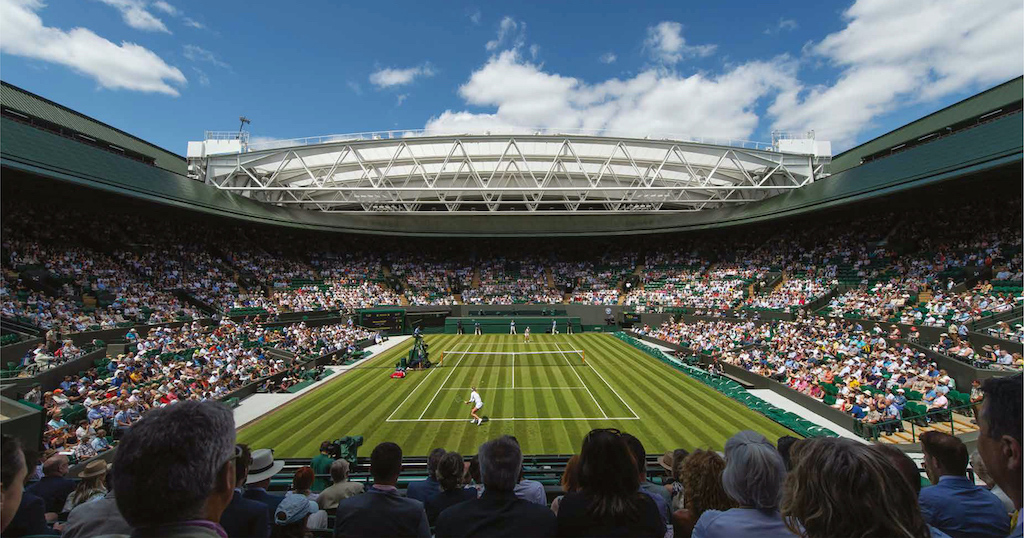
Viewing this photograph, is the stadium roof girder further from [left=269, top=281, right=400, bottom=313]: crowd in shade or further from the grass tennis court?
the grass tennis court

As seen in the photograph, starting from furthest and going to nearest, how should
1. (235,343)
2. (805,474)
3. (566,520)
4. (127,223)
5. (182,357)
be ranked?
(127,223)
(235,343)
(182,357)
(566,520)
(805,474)

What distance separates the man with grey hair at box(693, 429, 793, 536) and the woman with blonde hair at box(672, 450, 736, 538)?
78 cm

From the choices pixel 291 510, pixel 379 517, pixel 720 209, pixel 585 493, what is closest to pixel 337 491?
pixel 291 510

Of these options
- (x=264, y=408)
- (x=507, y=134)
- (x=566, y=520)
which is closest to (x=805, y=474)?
(x=566, y=520)

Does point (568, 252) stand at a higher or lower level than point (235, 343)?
higher

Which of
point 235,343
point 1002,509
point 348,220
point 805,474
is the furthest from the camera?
point 348,220

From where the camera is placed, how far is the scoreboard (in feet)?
114

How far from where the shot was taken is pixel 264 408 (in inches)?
621

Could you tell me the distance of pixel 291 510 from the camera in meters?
3.71

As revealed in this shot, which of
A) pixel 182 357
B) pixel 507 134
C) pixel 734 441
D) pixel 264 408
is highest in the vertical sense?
pixel 507 134

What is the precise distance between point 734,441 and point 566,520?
46.0 inches

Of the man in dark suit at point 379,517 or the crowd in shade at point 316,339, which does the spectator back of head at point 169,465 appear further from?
the crowd in shade at point 316,339

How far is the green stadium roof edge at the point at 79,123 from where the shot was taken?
22828 millimetres

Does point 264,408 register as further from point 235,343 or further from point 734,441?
point 734,441
